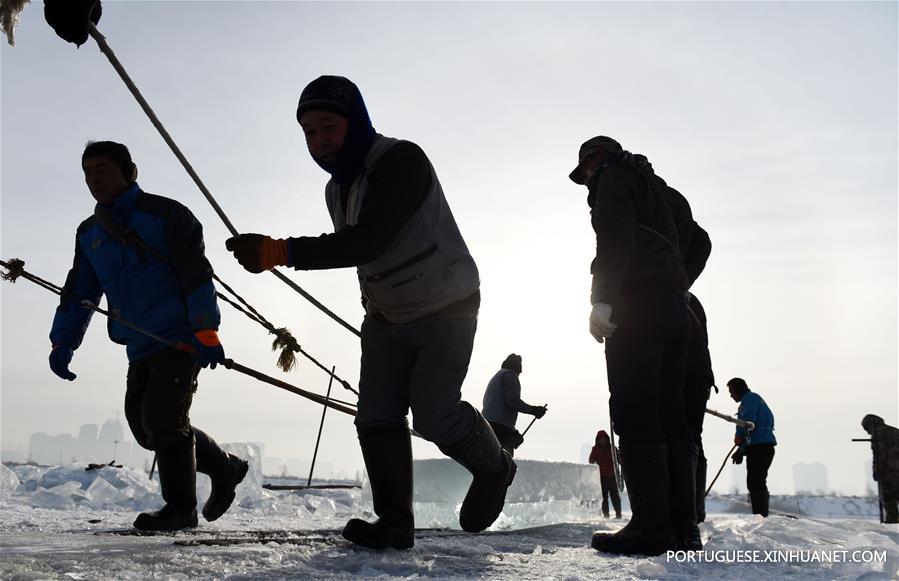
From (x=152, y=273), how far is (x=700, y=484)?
151 inches

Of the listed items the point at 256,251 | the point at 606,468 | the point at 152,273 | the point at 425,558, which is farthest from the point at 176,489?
the point at 606,468

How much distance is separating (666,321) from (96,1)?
8.37 feet

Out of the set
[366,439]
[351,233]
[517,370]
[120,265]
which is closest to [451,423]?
[366,439]

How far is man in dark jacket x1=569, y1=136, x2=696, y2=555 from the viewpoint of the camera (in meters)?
2.86

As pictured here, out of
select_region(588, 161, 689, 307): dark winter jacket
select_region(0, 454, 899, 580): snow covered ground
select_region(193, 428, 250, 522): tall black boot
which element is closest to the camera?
select_region(0, 454, 899, 580): snow covered ground

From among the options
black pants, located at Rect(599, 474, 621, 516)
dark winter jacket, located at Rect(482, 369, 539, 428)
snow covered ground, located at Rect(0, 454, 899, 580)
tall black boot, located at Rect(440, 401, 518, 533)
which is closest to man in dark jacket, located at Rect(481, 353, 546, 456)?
dark winter jacket, located at Rect(482, 369, 539, 428)

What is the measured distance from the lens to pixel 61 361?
142 inches

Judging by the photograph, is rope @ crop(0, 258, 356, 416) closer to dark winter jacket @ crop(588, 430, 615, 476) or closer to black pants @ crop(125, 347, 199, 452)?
black pants @ crop(125, 347, 199, 452)

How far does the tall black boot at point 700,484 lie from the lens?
4.75 m

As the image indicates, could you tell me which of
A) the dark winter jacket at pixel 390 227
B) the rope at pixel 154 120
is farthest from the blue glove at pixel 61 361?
the dark winter jacket at pixel 390 227

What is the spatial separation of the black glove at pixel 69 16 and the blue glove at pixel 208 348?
131 cm

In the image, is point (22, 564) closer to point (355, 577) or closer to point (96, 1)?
point (355, 577)

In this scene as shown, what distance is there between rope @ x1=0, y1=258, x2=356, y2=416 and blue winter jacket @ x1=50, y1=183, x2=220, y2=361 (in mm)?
85

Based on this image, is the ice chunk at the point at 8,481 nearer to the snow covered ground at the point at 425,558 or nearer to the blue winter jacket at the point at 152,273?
the snow covered ground at the point at 425,558
